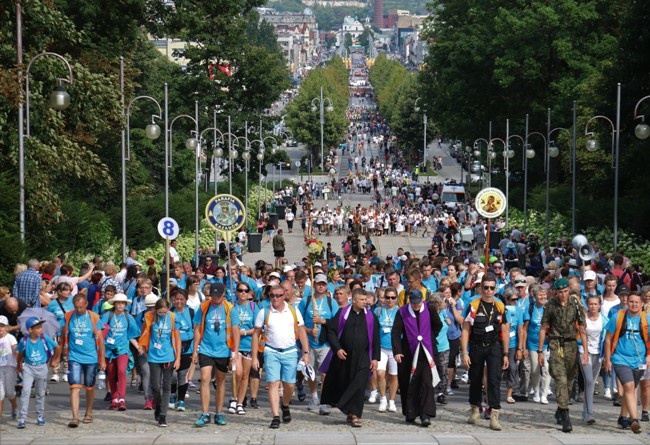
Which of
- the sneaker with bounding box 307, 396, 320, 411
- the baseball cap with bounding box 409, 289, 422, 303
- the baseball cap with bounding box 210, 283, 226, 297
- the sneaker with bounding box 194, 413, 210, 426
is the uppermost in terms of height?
the baseball cap with bounding box 210, 283, 226, 297

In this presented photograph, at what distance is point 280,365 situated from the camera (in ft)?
57.6

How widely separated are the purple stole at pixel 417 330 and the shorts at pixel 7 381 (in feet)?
14.3

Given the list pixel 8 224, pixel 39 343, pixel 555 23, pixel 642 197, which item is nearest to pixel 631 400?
pixel 39 343

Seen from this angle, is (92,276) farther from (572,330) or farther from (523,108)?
(523,108)

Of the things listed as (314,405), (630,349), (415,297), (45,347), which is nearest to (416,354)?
(415,297)

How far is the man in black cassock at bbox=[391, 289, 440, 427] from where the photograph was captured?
17.7 metres

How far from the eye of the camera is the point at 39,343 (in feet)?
59.0

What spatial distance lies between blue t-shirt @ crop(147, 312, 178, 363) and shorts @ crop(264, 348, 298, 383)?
109 centimetres

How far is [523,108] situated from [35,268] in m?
52.0

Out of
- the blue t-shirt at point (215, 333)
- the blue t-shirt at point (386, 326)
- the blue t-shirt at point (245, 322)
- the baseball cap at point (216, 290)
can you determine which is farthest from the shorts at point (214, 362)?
the blue t-shirt at point (386, 326)

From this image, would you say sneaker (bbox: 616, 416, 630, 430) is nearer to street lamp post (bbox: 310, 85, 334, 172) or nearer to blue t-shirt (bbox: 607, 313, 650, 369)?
blue t-shirt (bbox: 607, 313, 650, 369)

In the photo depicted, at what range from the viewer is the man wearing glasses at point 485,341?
17.7 m

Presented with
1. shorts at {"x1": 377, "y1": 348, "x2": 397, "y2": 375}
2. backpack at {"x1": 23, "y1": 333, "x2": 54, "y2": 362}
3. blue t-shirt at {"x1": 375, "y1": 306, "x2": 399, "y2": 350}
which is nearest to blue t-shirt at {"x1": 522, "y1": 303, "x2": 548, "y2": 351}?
blue t-shirt at {"x1": 375, "y1": 306, "x2": 399, "y2": 350}

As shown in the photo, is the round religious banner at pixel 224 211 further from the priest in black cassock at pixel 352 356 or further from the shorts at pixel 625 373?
the shorts at pixel 625 373
